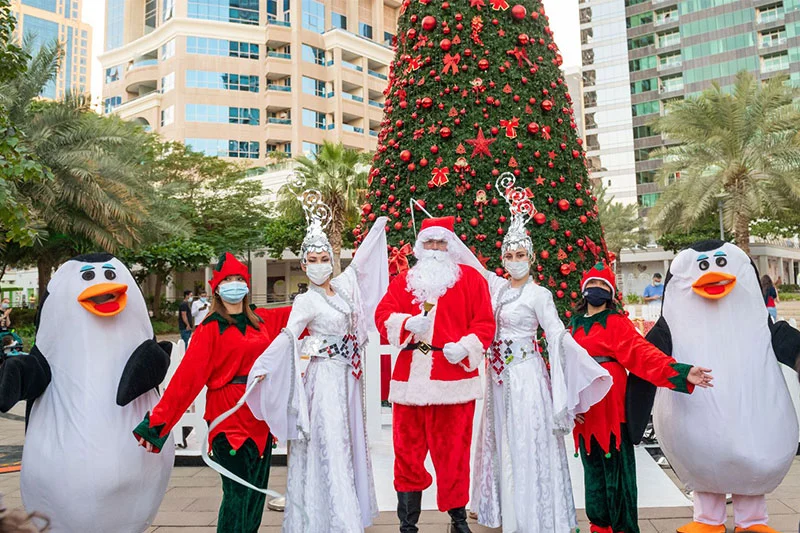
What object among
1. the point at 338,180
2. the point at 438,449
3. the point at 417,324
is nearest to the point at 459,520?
the point at 438,449

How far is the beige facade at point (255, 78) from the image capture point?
41156 mm

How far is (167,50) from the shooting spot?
43156 millimetres

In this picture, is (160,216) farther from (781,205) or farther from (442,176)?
(781,205)

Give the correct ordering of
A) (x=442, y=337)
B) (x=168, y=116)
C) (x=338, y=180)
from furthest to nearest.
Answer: (x=168, y=116), (x=338, y=180), (x=442, y=337)

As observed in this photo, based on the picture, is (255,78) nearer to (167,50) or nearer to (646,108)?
(167,50)

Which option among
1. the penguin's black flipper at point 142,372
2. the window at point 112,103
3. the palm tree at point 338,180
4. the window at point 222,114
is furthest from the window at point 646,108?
the penguin's black flipper at point 142,372

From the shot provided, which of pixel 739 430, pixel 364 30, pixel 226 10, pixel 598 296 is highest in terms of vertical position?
pixel 364 30

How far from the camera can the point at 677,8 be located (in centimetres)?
4875

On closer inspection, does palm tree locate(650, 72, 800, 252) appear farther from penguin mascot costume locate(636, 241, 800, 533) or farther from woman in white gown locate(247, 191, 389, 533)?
woman in white gown locate(247, 191, 389, 533)

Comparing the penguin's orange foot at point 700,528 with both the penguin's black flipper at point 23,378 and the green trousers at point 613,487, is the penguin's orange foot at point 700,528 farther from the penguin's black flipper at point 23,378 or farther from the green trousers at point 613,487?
the penguin's black flipper at point 23,378

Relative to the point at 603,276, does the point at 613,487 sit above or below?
below

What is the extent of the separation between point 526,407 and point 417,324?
2.75 feet

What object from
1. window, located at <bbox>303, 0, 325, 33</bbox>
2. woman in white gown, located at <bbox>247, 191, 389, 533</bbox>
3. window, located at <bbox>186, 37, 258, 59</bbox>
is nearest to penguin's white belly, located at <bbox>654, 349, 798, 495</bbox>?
woman in white gown, located at <bbox>247, 191, 389, 533</bbox>

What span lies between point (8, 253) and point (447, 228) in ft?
62.4
